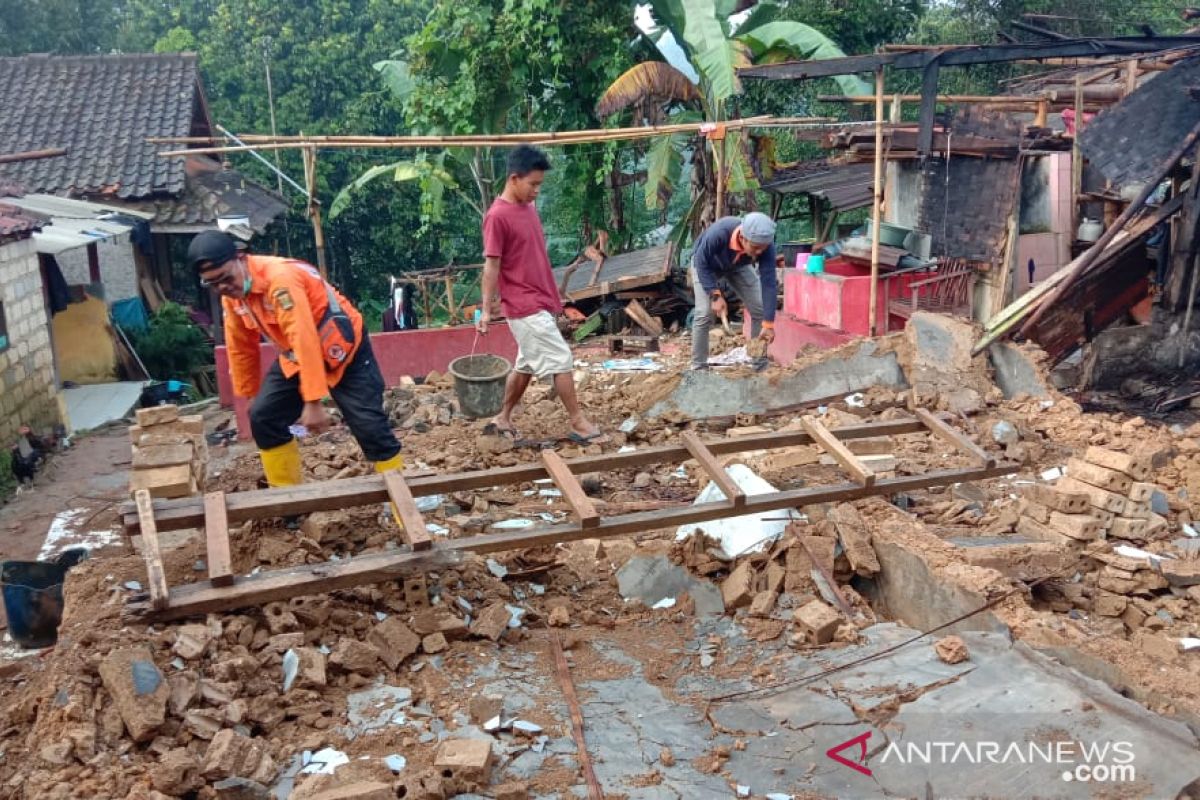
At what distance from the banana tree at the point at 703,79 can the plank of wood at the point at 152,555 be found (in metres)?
9.51

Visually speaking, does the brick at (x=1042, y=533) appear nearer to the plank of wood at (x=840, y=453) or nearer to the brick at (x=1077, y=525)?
the brick at (x=1077, y=525)

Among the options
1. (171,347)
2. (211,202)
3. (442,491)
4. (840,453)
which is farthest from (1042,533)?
(211,202)

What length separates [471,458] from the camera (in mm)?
6426

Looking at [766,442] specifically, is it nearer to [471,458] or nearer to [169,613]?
[471,458]

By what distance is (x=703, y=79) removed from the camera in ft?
45.5

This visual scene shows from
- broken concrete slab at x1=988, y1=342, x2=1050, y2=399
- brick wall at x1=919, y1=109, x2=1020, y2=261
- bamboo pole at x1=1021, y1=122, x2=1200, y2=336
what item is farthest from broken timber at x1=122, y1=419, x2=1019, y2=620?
brick wall at x1=919, y1=109, x2=1020, y2=261

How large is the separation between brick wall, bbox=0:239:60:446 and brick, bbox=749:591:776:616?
7424mm

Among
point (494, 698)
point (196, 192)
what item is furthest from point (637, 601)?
point (196, 192)

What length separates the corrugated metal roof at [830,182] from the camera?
12.8 metres

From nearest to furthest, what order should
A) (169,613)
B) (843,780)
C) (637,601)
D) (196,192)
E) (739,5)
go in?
1. (843,780)
2. (169,613)
3. (637,601)
4. (739,5)
5. (196,192)

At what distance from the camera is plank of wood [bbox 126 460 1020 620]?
353 cm

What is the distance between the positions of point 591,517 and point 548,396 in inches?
170

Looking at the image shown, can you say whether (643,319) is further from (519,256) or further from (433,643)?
(433,643)

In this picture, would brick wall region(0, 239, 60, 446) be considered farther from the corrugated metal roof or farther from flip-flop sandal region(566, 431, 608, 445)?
the corrugated metal roof
